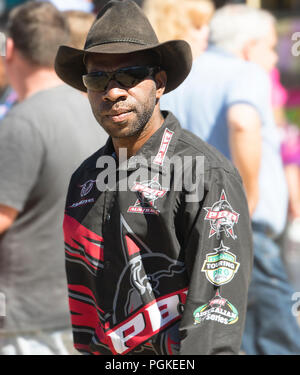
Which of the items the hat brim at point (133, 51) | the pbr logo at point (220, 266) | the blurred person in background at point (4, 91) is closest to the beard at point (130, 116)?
the hat brim at point (133, 51)

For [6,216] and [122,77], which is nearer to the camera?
[122,77]

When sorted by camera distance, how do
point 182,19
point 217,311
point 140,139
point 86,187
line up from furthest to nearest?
point 182,19
point 86,187
point 140,139
point 217,311

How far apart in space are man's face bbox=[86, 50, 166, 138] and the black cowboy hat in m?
0.04

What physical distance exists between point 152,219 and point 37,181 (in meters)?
1.33

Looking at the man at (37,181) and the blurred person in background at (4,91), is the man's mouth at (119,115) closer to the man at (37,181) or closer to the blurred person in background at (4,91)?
the man at (37,181)

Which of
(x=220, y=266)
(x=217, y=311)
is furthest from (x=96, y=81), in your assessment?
(x=217, y=311)

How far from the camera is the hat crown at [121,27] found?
7.84 feet

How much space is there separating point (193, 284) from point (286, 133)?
4.38m

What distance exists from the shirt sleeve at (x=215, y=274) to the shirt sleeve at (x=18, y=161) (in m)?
1.36

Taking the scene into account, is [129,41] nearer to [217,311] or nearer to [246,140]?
[217,311]

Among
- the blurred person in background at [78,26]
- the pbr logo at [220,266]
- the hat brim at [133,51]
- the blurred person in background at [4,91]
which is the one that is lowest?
the pbr logo at [220,266]

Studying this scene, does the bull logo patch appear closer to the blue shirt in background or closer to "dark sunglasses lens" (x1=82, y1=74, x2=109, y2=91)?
"dark sunglasses lens" (x1=82, y1=74, x2=109, y2=91)

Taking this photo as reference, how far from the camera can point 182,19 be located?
405 cm
